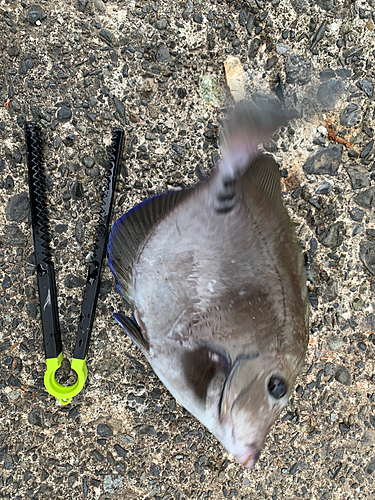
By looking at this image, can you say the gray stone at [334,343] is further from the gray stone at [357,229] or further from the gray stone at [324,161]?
the gray stone at [324,161]

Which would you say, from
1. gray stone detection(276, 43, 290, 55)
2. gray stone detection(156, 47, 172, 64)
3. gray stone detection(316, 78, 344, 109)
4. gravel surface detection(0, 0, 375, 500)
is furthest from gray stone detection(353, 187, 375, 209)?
gray stone detection(156, 47, 172, 64)

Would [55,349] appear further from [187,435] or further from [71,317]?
[187,435]

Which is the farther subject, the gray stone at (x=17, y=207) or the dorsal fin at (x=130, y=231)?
the gray stone at (x=17, y=207)

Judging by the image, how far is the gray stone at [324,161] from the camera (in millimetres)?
2000

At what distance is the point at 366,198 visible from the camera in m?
2.02

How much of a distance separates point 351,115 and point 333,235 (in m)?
0.65

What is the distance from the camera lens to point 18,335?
6.42 ft

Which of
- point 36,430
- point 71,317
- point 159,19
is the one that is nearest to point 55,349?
point 71,317

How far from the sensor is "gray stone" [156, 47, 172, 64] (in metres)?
1.96

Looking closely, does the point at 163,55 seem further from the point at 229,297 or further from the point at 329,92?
the point at 229,297

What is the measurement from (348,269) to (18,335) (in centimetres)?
181

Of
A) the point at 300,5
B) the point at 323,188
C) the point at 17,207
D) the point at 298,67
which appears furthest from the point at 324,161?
the point at 17,207

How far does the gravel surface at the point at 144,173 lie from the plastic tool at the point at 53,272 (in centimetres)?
8

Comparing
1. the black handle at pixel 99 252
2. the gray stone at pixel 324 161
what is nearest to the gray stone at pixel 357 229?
the gray stone at pixel 324 161
